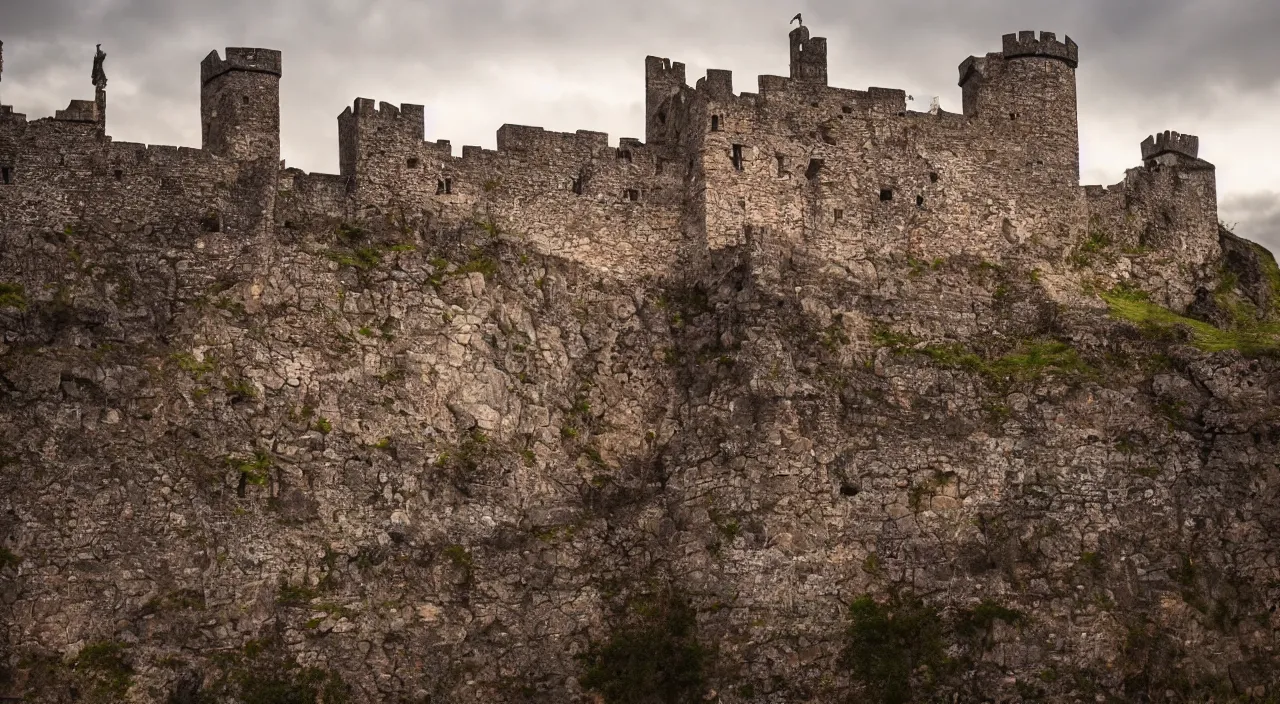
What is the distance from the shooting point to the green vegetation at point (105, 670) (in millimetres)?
48344

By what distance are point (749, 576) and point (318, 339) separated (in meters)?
12.3

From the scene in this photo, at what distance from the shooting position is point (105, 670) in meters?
48.5

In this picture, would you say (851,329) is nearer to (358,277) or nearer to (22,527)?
(358,277)

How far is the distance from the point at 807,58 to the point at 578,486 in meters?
14.9

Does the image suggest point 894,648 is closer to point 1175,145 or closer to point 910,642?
point 910,642

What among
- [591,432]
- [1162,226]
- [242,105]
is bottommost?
[591,432]

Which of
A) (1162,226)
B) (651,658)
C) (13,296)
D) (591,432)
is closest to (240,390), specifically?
(13,296)

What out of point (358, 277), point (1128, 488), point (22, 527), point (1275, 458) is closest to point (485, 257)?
point (358, 277)

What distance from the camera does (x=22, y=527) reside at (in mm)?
49125

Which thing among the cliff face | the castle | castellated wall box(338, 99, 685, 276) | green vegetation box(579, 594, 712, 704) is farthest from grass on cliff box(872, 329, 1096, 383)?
green vegetation box(579, 594, 712, 704)

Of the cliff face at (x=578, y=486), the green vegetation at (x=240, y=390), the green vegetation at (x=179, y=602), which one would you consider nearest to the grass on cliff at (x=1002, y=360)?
the cliff face at (x=578, y=486)

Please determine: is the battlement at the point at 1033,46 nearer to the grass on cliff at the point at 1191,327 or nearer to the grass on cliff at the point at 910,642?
the grass on cliff at the point at 1191,327

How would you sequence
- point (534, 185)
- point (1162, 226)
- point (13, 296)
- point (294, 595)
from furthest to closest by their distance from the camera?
1. point (1162, 226)
2. point (534, 185)
3. point (13, 296)
4. point (294, 595)

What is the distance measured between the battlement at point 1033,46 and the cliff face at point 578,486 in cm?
978
